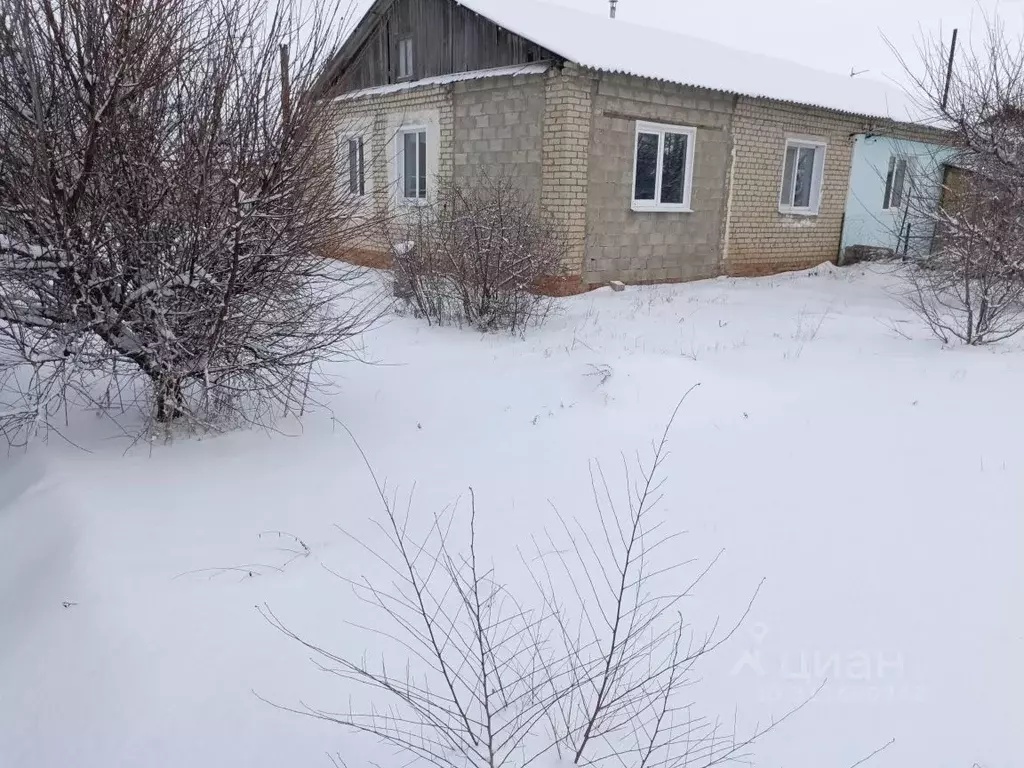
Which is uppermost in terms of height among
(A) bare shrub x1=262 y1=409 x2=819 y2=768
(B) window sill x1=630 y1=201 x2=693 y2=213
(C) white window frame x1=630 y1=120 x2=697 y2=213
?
(C) white window frame x1=630 y1=120 x2=697 y2=213

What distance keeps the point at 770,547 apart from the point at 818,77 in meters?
15.2

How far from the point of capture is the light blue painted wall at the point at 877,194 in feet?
41.8

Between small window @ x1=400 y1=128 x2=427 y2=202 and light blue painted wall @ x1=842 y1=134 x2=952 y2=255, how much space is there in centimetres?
773

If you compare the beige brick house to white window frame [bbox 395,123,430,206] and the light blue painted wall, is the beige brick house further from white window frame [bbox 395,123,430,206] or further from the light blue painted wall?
the light blue painted wall

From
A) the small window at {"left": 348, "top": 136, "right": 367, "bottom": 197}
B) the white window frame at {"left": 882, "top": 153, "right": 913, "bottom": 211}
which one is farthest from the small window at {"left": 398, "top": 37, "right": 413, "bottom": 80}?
the white window frame at {"left": 882, "top": 153, "right": 913, "bottom": 211}

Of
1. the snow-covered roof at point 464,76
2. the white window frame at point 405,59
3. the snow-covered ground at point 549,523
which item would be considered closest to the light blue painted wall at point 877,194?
the snow-covered roof at point 464,76

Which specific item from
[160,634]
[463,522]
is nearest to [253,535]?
[160,634]

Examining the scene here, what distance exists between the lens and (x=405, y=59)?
11.0 meters

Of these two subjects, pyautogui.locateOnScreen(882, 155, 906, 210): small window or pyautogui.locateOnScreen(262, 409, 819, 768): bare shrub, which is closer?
pyautogui.locateOnScreen(262, 409, 819, 768): bare shrub

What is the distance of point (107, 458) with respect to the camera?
3695 mm

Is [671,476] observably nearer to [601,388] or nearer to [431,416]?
[601,388]

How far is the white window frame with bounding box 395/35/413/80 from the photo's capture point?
10.9m

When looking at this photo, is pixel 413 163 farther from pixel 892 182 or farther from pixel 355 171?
pixel 892 182

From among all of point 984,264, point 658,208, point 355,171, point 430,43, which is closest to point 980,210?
point 984,264
